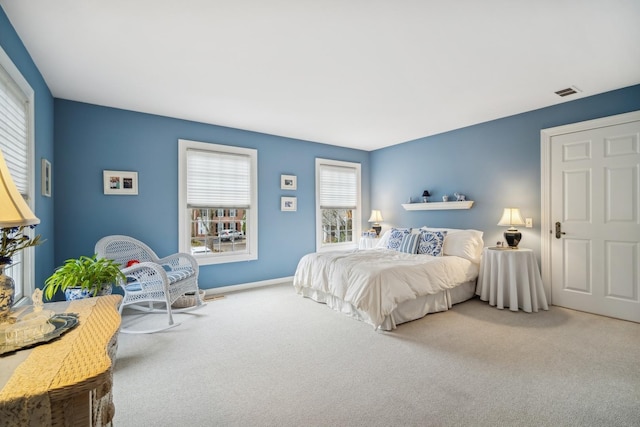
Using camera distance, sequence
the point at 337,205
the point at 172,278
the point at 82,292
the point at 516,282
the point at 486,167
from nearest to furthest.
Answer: the point at 82,292
the point at 172,278
the point at 516,282
the point at 486,167
the point at 337,205

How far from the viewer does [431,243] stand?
4.27 metres

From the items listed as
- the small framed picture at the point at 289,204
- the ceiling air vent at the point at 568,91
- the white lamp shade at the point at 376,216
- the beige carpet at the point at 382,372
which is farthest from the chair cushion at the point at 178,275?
the ceiling air vent at the point at 568,91

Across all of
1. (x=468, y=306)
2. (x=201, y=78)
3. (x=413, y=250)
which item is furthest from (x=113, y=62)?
(x=468, y=306)

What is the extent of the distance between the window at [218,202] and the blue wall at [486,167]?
285 cm

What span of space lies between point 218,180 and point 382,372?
11.5ft

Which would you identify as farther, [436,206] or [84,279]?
[436,206]

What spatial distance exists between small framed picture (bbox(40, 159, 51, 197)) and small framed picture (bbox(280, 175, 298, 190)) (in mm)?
2994

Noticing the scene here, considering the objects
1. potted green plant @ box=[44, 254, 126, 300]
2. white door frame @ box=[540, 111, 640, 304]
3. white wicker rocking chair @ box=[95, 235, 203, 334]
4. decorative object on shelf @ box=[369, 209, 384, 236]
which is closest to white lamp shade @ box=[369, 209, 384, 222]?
decorative object on shelf @ box=[369, 209, 384, 236]

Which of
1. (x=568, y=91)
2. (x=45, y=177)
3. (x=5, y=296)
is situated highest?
(x=568, y=91)

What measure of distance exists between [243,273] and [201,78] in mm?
2908

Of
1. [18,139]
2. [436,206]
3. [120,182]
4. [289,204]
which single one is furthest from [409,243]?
[18,139]

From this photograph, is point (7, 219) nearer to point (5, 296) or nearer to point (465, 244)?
point (5, 296)

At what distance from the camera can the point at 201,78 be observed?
3.00m

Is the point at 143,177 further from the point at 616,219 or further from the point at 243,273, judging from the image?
the point at 616,219
